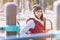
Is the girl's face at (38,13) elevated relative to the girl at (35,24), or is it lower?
elevated

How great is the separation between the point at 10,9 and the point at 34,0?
3492 millimetres

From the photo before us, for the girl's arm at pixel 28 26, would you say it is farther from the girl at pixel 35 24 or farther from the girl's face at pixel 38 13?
the girl's face at pixel 38 13

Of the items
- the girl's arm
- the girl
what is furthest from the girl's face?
the girl's arm

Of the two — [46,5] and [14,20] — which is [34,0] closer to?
[46,5]

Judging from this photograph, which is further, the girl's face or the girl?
the girl's face

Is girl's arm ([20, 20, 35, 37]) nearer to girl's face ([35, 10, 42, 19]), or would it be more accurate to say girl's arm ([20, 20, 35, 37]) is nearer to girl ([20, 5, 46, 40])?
girl ([20, 5, 46, 40])

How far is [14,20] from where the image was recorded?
2107mm

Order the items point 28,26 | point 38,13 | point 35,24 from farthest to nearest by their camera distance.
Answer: point 38,13, point 35,24, point 28,26

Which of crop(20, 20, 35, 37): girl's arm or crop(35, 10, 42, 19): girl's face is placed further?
crop(35, 10, 42, 19): girl's face

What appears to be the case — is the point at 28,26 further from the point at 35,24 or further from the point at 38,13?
the point at 38,13

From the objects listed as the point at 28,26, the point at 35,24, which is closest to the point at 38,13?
the point at 35,24

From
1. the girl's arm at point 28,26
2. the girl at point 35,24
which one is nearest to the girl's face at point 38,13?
the girl at point 35,24

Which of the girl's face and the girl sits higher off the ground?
the girl's face

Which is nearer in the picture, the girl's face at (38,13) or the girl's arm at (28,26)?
the girl's arm at (28,26)
